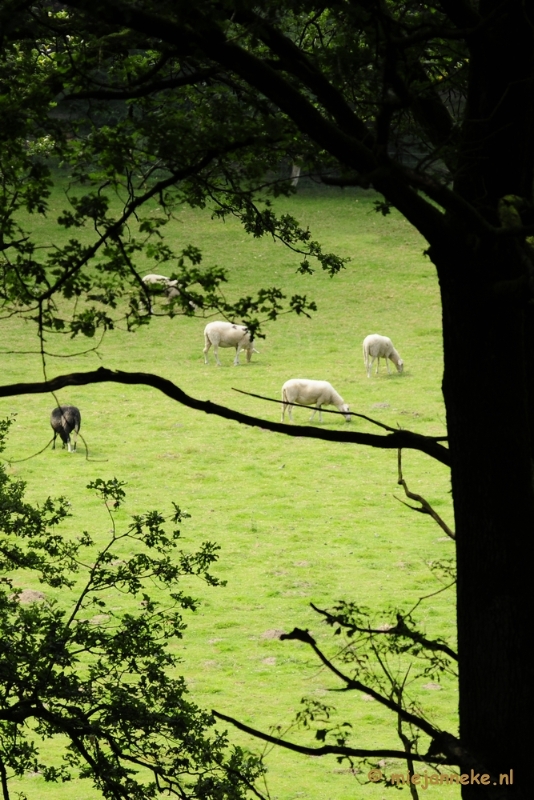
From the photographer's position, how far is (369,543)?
24.4 metres

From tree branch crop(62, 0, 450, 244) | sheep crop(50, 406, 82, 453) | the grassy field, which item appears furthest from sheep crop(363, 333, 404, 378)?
tree branch crop(62, 0, 450, 244)

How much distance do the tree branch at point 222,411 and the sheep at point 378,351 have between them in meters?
31.4

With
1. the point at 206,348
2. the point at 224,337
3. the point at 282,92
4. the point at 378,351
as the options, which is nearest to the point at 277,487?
the point at 378,351

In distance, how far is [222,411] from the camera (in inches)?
196

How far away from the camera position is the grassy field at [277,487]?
1780 cm

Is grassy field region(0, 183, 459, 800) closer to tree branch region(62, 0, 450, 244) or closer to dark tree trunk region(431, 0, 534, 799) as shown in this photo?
tree branch region(62, 0, 450, 244)

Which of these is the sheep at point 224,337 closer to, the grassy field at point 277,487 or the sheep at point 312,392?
the grassy field at point 277,487

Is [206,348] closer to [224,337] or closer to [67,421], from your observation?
[224,337]

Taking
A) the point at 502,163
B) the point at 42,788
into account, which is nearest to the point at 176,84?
the point at 502,163

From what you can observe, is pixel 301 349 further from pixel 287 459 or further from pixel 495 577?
pixel 495 577

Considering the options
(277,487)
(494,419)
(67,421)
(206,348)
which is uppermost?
(494,419)

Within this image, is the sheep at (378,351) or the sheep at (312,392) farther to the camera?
the sheep at (378,351)

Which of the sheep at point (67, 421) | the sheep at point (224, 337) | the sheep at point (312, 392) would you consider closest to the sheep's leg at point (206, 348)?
the sheep at point (224, 337)

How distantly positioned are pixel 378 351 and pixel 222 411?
1271 inches
